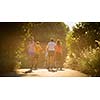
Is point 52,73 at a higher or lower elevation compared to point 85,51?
lower

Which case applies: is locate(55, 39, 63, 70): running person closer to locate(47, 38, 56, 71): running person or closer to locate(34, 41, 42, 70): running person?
locate(47, 38, 56, 71): running person

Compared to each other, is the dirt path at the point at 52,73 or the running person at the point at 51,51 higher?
the running person at the point at 51,51

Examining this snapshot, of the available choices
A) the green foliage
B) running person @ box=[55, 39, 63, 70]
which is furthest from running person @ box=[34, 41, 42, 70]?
the green foliage

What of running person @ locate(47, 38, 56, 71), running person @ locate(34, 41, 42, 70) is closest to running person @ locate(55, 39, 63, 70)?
running person @ locate(47, 38, 56, 71)

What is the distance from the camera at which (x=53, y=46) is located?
486cm

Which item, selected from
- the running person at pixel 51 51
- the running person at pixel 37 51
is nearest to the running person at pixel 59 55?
the running person at pixel 51 51

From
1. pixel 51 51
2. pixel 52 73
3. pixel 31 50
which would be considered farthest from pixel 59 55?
pixel 31 50

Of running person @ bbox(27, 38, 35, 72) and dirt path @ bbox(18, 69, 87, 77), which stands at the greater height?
running person @ bbox(27, 38, 35, 72)

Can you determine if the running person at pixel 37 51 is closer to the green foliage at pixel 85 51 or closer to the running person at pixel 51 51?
the running person at pixel 51 51

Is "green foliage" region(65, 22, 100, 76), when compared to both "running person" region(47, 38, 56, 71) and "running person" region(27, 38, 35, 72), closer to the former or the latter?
"running person" region(47, 38, 56, 71)

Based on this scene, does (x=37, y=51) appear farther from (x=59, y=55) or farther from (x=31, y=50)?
(x=59, y=55)

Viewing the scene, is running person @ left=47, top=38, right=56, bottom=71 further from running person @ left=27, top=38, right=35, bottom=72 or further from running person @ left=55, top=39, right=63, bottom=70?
running person @ left=27, top=38, right=35, bottom=72
